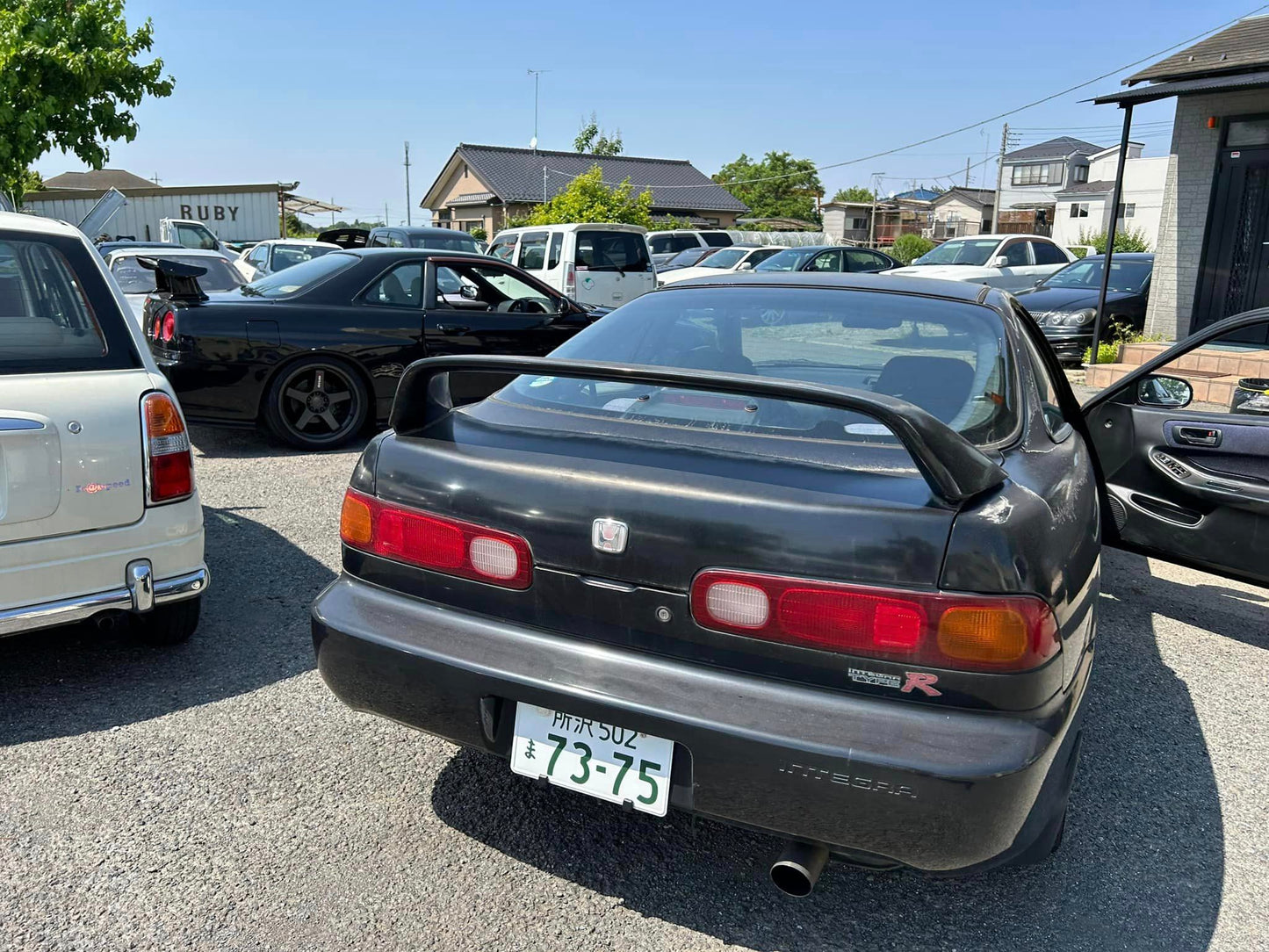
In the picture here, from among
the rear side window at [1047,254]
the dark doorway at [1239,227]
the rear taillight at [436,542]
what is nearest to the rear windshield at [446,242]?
the rear side window at [1047,254]

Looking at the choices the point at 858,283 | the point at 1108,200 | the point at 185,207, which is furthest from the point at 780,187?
the point at 858,283

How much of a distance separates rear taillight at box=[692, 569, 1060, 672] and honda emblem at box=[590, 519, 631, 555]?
19 centimetres

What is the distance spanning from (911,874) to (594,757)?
3.22 feet

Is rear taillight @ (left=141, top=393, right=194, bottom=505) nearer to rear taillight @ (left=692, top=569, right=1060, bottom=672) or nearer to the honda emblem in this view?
the honda emblem

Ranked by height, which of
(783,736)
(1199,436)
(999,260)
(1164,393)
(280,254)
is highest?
(999,260)

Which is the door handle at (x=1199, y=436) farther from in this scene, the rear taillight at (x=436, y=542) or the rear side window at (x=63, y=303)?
the rear side window at (x=63, y=303)

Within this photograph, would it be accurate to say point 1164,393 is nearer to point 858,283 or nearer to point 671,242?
point 858,283

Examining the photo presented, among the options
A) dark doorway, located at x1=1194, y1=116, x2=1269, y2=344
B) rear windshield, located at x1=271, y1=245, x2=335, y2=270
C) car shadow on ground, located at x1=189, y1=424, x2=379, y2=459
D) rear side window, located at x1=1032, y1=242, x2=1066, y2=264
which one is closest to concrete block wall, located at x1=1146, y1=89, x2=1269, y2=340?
dark doorway, located at x1=1194, y1=116, x2=1269, y2=344

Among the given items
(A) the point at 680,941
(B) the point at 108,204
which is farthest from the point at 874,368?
(B) the point at 108,204

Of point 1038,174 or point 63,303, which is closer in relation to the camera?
point 63,303

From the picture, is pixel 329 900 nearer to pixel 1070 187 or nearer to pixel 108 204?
pixel 108 204

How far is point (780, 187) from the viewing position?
234 ft

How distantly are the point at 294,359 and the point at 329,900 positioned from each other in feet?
17.0

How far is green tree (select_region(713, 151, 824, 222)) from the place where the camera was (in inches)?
2712
